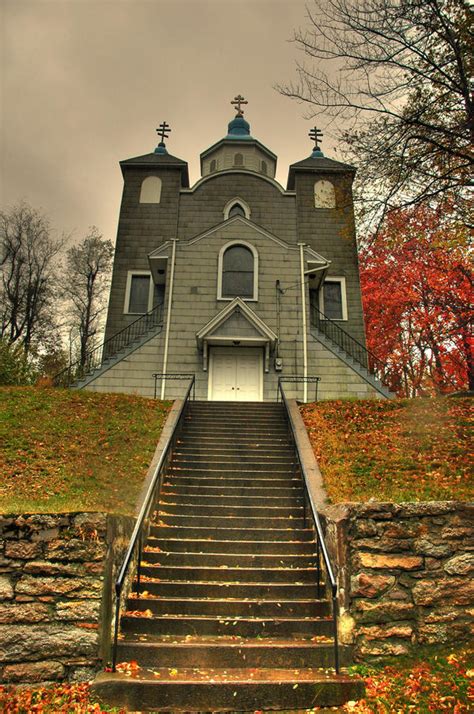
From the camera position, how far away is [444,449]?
32.8ft

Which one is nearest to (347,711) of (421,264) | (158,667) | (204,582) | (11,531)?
(158,667)

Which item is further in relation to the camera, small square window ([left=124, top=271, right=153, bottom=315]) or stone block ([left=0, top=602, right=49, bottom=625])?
small square window ([left=124, top=271, right=153, bottom=315])

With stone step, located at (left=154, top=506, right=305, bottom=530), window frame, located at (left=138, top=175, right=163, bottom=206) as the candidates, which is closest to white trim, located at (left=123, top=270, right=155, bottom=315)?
window frame, located at (left=138, top=175, right=163, bottom=206)

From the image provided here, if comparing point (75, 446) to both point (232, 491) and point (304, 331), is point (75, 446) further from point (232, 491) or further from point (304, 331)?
point (304, 331)

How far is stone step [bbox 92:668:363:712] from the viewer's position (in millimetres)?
4375

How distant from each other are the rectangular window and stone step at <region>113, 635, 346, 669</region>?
16.3 meters

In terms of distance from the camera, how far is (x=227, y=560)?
671cm

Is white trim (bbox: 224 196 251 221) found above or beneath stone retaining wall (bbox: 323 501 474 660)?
above

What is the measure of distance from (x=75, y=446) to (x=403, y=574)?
7.62 m

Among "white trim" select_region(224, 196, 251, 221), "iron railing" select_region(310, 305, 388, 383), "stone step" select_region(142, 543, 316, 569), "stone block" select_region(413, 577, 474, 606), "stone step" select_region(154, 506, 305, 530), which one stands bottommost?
"stone block" select_region(413, 577, 474, 606)

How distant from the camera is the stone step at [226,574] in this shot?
6.34 meters

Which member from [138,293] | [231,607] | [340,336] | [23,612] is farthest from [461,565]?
[138,293]

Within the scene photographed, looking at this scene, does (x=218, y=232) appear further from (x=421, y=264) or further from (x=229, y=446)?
(x=421, y=264)

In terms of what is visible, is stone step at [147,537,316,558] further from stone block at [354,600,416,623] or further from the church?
the church
